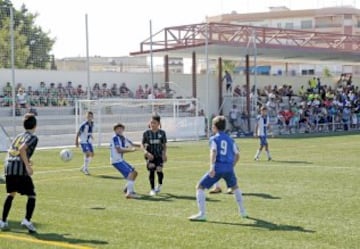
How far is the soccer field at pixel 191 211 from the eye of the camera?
31.7 ft

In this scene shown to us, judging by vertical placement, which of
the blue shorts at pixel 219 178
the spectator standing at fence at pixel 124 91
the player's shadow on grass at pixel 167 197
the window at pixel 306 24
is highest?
the window at pixel 306 24

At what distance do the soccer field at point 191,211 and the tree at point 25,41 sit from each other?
9057 mm

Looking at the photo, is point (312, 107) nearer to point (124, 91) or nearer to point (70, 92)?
point (124, 91)

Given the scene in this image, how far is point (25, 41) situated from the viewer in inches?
1196

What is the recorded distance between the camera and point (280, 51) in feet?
145

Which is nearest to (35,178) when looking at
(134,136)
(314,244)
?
(314,244)

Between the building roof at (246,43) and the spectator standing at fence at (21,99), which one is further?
the building roof at (246,43)

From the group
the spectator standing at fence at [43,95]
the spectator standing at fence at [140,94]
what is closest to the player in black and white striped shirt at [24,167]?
the spectator standing at fence at [43,95]

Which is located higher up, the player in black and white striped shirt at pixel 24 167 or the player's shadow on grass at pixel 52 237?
the player in black and white striped shirt at pixel 24 167

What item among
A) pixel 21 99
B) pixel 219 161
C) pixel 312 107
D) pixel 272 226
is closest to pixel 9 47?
pixel 21 99

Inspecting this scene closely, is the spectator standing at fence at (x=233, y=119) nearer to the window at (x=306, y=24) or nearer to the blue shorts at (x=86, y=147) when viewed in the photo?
the blue shorts at (x=86, y=147)

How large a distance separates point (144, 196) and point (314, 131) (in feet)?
102

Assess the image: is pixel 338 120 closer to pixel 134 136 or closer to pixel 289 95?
pixel 289 95

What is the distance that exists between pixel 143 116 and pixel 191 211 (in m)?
24.1
